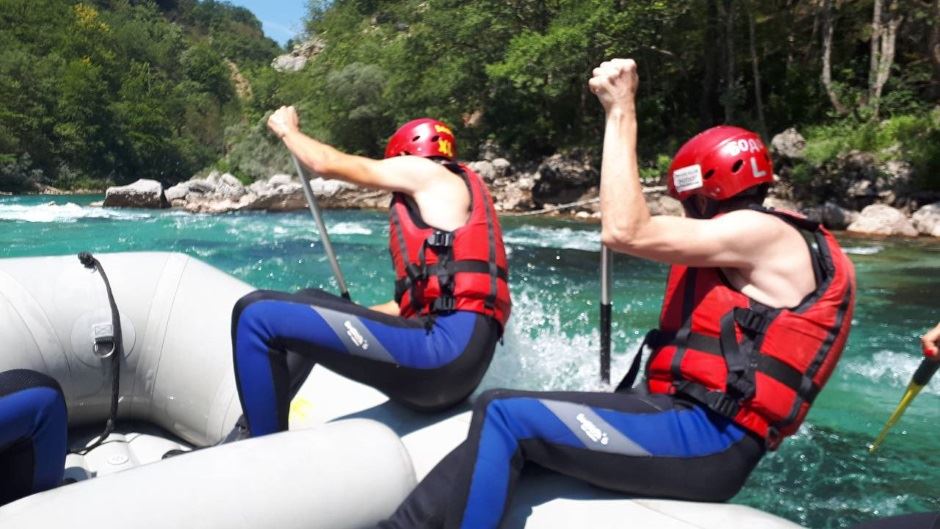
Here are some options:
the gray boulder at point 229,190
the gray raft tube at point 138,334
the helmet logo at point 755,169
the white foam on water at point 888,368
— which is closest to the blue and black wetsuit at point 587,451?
the helmet logo at point 755,169

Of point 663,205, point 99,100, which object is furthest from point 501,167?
point 99,100

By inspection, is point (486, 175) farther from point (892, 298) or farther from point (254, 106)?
point (254, 106)

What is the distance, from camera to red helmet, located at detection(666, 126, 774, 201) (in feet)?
5.92

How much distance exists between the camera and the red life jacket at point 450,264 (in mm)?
2307

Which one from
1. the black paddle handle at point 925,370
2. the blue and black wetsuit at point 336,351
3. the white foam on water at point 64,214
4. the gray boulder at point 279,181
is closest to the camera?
the black paddle handle at point 925,370

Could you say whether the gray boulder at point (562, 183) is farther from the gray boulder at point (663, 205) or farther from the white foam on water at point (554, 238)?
the white foam on water at point (554, 238)

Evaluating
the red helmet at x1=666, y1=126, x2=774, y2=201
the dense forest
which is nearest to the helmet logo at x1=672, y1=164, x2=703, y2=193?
the red helmet at x1=666, y1=126, x2=774, y2=201

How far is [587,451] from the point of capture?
1.69 m

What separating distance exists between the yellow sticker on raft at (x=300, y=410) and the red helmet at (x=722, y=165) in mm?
1370

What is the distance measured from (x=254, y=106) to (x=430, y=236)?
41958mm

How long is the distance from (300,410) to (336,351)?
18.8 inches

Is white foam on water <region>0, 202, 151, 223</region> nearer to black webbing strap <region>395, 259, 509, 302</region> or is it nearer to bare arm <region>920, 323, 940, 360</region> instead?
black webbing strap <region>395, 259, 509, 302</region>

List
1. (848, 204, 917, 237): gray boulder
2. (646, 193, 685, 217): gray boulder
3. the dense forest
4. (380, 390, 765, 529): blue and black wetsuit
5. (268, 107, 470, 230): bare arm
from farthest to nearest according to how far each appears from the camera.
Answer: the dense forest < (646, 193, 685, 217): gray boulder < (848, 204, 917, 237): gray boulder < (268, 107, 470, 230): bare arm < (380, 390, 765, 529): blue and black wetsuit

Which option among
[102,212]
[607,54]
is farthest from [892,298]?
[102,212]
